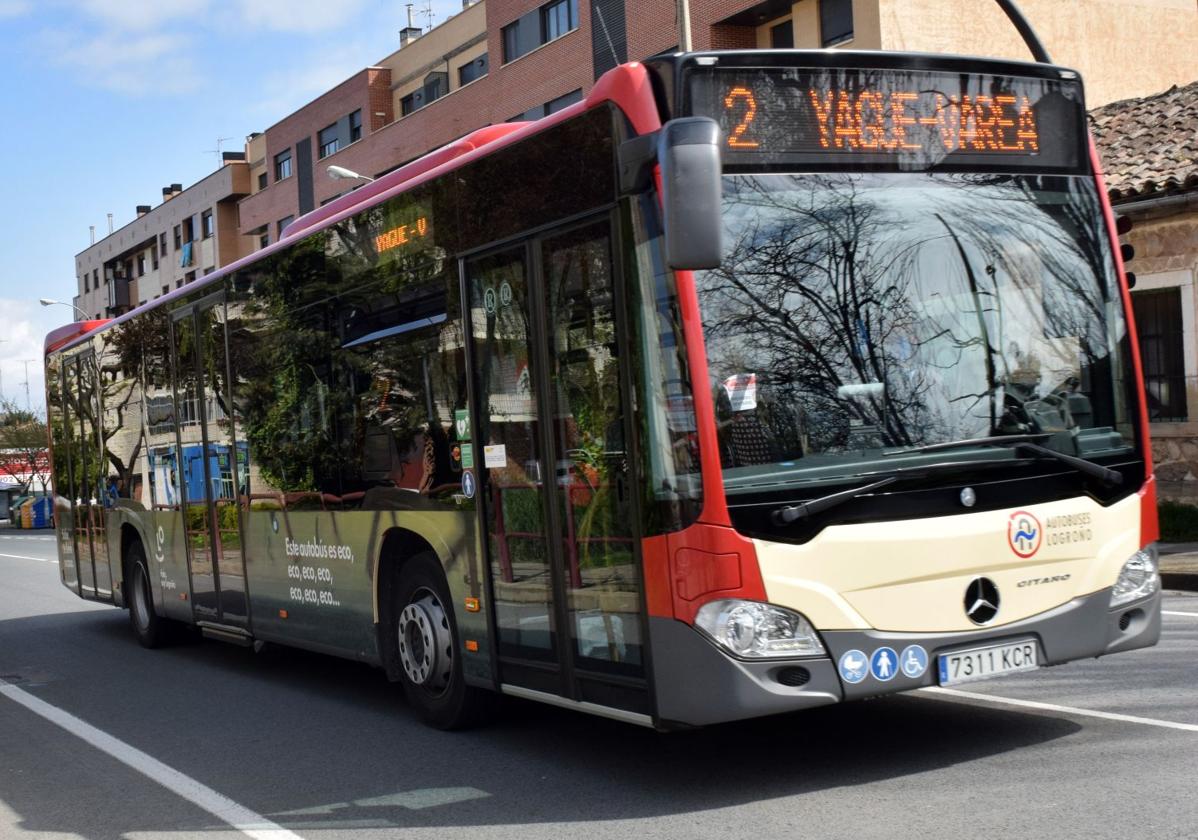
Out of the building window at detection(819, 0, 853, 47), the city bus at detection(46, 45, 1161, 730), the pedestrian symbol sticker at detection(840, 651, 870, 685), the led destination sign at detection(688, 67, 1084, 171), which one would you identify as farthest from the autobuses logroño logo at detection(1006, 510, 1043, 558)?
the building window at detection(819, 0, 853, 47)

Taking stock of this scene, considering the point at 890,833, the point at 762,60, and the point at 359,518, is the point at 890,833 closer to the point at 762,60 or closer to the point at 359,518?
the point at 762,60

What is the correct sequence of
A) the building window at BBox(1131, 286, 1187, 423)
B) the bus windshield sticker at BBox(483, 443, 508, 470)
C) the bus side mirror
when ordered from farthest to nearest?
the building window at BBox(1131, 286, 1187, 423)
the bus windshield sticker at BBox(483, 443, 508, 470)
the bus side mirror

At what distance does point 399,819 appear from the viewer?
6.37m

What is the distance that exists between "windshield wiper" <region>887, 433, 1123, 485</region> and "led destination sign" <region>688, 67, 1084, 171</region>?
118 centimetres

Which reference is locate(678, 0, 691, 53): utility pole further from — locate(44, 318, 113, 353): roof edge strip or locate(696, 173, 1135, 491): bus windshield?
locate(696, 173, 1135, 491): bus windshield

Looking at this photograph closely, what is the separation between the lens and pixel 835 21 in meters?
30.8

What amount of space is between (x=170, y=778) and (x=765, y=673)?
3.33m

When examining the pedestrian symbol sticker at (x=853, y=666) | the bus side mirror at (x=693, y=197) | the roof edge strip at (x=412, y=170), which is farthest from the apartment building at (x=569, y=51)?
the pedestrian symbol sticker at (x=853, y=666)

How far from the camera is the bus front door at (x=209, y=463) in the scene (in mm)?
11000

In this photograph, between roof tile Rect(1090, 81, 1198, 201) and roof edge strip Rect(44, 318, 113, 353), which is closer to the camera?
roof edge strip Rect(44, 318, 113, 353)

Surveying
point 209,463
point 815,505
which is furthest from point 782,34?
point 815,505

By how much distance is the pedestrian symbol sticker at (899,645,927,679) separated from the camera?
605cm

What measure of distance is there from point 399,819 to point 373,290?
3289 millimetres

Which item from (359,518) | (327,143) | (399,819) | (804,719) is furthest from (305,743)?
(327,143)
